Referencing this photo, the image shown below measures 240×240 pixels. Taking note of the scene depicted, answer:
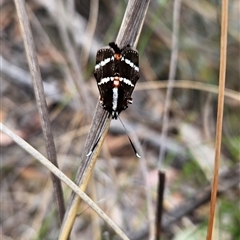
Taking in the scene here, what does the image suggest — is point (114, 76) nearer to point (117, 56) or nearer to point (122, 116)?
point (117, 56)

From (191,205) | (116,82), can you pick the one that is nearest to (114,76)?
(116,82)

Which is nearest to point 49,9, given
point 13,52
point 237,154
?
point 13,52

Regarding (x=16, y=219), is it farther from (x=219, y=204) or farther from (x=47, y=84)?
(x=219, y=204)

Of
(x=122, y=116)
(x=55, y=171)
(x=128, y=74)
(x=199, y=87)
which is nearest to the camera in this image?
(x=55, y=171)

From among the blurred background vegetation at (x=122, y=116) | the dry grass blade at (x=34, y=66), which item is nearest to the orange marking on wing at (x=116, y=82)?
the dry grass blade at (x=34, y=66)

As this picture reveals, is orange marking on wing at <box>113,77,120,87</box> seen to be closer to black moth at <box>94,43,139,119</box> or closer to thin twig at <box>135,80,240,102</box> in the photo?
black moth at <box>94,43,139,119</box>
